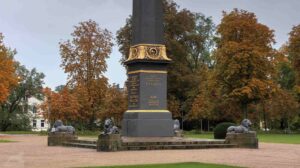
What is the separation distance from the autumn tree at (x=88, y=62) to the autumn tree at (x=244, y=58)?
49.8 feet

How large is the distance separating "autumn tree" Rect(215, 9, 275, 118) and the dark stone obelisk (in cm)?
2596

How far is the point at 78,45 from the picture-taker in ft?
219

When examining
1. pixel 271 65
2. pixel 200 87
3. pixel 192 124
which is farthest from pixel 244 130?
pixel 192 124

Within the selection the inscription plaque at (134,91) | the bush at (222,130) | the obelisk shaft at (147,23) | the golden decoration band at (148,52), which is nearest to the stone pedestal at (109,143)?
the inscription plaque at (134,91)

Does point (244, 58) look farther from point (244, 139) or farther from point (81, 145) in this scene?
point (81, 145)

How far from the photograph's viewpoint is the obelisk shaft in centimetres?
3161

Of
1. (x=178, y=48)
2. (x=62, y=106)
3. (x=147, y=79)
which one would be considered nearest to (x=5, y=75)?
(x=62, y=106)

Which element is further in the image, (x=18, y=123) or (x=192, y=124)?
(x=18, y=123)

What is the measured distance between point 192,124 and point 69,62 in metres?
20.5

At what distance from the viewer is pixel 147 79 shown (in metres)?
30.9

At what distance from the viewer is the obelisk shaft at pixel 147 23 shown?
31609mm

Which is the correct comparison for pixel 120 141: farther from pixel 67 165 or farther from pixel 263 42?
pixel 263 42

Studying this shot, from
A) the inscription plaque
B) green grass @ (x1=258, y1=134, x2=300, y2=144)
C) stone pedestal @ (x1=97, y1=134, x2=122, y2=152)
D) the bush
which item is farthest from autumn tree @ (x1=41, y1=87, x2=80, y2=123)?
stone pedestal @ (x1=97, y1=134, x2=122, y2=152)

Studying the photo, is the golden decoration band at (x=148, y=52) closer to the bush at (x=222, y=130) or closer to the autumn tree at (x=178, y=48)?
the bush at (x=222, y=130)
